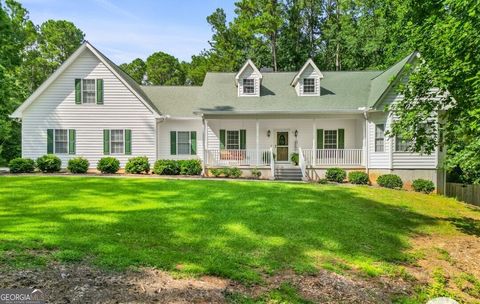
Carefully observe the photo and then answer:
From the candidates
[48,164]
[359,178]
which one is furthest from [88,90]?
[359,178]

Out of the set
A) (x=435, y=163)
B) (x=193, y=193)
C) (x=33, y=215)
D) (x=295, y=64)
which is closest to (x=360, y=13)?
(x=295, y=64)

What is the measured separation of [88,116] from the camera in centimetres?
1839

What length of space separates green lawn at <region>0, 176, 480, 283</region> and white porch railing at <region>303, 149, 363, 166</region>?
513cm

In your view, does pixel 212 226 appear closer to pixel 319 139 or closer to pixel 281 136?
pixel 281 136

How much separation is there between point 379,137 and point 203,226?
42.2 ft

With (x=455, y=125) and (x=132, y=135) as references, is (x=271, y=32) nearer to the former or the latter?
(x=132, y=135)

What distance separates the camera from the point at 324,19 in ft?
119

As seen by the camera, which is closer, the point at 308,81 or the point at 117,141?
the point at 117,141

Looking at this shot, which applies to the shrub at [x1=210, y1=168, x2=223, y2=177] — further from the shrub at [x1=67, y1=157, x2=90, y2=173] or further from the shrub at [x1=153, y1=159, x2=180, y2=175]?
the shrub at [x1=67, y1=157, x2=90, y2=173]

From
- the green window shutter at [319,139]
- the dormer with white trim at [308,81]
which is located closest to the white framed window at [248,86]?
the dormer with white trim at [308,81]

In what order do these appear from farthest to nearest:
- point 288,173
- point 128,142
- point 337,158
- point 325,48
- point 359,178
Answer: point 325,48 → point 128,142 → point 337,158 → point 288,173 → point 359,178

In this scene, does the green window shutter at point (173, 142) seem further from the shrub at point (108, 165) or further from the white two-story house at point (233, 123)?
the shrub at point (108, 165)

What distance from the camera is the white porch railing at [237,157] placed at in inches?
698

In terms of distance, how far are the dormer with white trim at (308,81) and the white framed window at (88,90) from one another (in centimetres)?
1198
